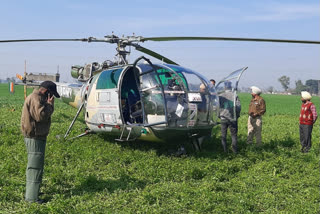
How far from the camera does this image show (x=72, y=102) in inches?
445

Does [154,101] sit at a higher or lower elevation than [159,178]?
higher

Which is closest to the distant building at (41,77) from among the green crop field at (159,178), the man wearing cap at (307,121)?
the green crop field at (159,178)

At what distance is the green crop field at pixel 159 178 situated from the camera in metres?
5.05

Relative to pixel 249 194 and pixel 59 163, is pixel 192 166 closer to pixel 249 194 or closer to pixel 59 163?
pixel 249 194

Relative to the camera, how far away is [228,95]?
795cm

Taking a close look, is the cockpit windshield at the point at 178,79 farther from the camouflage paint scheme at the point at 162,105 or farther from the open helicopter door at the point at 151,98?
the open helicopter door at the point at 151,98

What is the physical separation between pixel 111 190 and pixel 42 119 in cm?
173

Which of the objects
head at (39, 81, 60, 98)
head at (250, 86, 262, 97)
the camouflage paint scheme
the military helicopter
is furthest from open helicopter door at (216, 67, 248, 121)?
head at (39, 81, 60, 98)

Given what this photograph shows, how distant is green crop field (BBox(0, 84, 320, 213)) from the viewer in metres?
5.05

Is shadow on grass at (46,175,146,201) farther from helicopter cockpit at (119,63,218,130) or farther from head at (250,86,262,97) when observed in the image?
head at (250,86,262,97)

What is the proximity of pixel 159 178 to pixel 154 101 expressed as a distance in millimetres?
1761

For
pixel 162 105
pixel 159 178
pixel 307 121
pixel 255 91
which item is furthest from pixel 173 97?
pixel 307 121

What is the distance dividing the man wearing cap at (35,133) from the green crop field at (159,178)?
0.29 metres

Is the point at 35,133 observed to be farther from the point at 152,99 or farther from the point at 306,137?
the point at 306,137
